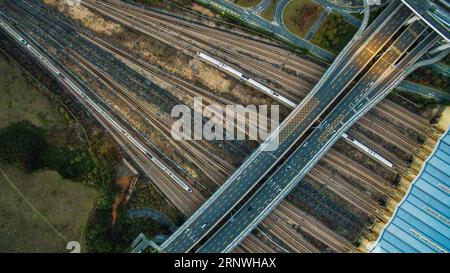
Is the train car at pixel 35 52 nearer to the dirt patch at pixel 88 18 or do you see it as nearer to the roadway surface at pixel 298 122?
the dirt patch at pixel 88 18

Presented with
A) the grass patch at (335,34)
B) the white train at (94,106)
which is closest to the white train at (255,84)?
the grass patch at (335,34)

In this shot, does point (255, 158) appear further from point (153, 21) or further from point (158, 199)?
point (153, 21)

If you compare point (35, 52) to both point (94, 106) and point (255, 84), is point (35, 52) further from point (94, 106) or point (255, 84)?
point (255, 84)

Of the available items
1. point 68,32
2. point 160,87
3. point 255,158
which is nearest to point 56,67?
point 68,32

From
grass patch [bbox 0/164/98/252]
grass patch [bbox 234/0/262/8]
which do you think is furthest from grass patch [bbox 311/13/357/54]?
grass patch [bbox 0/164/98/252]

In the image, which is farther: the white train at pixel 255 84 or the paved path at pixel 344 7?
the paved path at pixel 344 7

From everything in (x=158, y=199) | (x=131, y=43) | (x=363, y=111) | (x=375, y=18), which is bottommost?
(x=158, y=199)

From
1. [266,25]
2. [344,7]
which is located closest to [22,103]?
[266,25]
